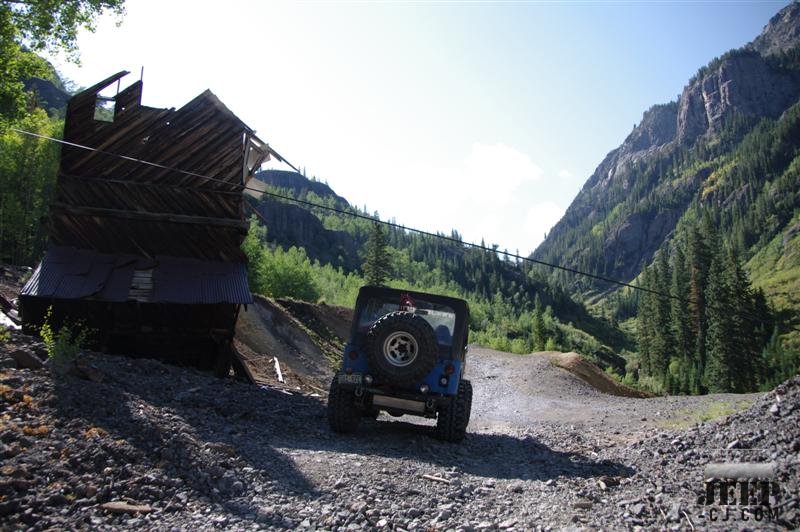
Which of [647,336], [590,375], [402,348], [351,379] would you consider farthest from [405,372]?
[647,336]

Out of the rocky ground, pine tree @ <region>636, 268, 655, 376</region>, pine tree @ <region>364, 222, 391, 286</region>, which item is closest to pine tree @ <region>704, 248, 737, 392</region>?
pine tree @ <region>636, 268, 655, 376</region>

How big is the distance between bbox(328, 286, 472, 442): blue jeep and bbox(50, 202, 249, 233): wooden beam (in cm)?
698

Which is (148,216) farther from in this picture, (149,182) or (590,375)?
(590,375)

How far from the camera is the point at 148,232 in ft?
50.5

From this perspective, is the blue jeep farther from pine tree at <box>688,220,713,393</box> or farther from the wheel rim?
pine tree at <box>688,220,713,393</box>

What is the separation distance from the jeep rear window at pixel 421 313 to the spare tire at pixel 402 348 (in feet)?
3.22

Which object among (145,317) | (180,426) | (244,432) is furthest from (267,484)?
(145,317)

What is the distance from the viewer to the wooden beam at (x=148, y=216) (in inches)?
587

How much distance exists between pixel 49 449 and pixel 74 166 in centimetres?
1168

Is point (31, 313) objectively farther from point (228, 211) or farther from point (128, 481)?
point (128, 481)

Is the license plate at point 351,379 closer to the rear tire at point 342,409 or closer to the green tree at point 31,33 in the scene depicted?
the rear tire at point 342,409

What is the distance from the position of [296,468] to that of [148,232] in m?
10.7

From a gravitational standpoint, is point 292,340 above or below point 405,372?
below

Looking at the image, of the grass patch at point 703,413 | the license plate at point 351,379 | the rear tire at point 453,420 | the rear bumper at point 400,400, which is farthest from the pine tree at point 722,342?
the license plate at point 351,379
